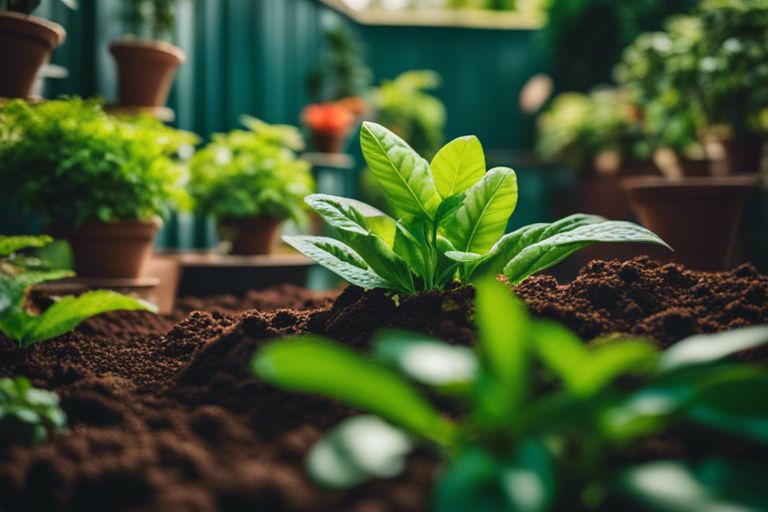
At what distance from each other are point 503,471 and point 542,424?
80 mm

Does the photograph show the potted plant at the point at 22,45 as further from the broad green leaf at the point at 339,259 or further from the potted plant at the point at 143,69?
the broad green leaf at the point at 339,259

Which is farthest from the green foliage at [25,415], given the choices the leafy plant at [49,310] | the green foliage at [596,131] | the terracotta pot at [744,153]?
the green foliage at [596,131]

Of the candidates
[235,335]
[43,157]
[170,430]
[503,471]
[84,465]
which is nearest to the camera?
[503,471]

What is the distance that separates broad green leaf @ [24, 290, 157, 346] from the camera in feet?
5.17

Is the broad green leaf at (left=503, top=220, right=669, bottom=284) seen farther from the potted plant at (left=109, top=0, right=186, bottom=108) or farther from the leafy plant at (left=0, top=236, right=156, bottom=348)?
the potted plant at (left=109, top=0, right=186, bottom=108)

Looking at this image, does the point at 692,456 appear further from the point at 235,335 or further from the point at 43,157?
the point at 43,157

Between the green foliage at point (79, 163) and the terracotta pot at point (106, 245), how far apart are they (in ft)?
0.13

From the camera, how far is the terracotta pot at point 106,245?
7.77 feet

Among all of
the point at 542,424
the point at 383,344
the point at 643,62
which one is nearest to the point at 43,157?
the point at 383,344

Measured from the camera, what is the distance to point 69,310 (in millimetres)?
1587

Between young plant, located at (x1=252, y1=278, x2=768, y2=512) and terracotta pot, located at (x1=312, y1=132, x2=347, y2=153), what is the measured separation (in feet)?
15.5

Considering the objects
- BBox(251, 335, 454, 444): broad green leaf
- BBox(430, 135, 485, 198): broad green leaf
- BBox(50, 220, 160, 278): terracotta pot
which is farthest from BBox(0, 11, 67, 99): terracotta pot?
BBox(251, 335, 454, 444): broad green leaf

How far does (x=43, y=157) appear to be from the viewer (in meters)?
2.26

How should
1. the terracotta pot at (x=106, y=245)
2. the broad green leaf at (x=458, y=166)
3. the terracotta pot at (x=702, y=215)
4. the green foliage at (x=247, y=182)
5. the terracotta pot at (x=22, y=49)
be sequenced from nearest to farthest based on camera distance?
the broad green leaf at (x=458, y=166) < the terracotta pot at (x=22, y=49) < the terracotta pot at (x=106, y=245) < the terracotta pot at (x=702, y=215) < the green foliage at (x=247, y=182)
